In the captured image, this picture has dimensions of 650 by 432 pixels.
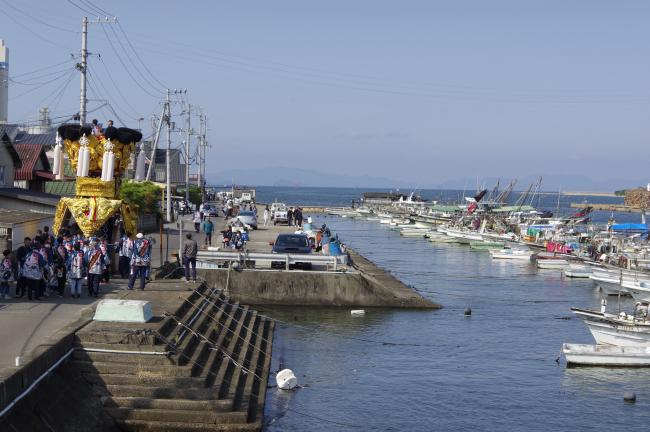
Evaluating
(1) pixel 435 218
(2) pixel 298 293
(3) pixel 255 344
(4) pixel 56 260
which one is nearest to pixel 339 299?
(2) pixel 298 293

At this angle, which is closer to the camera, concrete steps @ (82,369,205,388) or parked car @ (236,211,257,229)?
concrete steps @ (82,369,205,388)

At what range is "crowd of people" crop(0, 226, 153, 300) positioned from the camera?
23.2 metres

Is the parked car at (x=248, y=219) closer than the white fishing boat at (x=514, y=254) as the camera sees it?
Yes

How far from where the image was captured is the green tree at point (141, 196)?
2164 inches

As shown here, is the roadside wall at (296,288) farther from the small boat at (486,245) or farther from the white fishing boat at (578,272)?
the small boat at (486,245)

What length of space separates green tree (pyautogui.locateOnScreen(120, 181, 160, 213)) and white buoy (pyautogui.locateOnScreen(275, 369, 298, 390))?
105 ft

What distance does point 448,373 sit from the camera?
2692 cm

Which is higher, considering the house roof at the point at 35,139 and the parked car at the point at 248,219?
the house roof at the point at 35,139

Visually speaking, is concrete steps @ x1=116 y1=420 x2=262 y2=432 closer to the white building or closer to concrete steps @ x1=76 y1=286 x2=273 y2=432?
concrete steps @ x1=76 y1=286 x2=273 y2=432

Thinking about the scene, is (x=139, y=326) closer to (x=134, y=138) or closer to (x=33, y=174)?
(x=134, y=138)

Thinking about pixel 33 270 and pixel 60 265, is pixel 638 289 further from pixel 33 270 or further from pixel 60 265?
pixel 33 270

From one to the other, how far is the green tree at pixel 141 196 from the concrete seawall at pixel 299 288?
18156 millimetres

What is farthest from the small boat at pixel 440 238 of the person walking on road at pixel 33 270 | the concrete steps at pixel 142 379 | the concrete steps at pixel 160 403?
the concrete steps at pixel 160 403

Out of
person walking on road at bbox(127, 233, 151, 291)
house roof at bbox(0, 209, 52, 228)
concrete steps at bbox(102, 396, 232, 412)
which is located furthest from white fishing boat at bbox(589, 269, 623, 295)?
concrete steps at bbox(102, 396, 232, 412)
